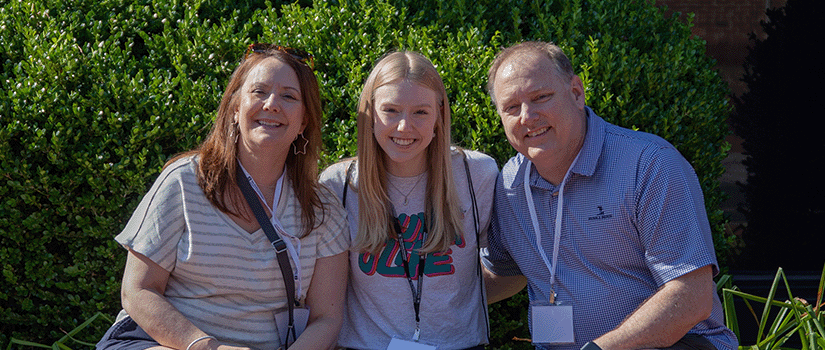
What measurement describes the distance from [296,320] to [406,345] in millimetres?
434

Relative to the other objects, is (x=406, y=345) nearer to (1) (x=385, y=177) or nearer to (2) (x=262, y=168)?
(1) (x=385, y=177)

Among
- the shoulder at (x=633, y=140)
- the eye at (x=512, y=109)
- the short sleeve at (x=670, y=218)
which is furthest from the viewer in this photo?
the eye at (x=512, y=109)

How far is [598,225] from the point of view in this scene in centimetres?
278

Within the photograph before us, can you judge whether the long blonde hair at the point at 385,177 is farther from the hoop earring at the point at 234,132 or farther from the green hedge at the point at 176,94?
the hoop earring at the point at 234,132

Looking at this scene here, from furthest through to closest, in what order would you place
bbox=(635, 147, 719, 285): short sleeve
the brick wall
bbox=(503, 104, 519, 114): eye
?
the brick wall → bbox=(503, 104, 519, 114): eye → bbox=(635, 147, 719, 285): short sleeve

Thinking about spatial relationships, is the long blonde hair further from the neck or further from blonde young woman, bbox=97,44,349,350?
the neck

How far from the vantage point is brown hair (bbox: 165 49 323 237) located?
9.25 ft

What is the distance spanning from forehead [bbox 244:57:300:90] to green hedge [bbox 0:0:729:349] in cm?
51

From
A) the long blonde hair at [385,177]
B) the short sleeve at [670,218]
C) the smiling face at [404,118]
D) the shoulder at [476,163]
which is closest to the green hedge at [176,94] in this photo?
the shoulder at [476,163]

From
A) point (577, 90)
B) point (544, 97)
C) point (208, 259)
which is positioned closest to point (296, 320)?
point (208, 259)

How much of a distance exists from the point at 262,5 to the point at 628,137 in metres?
2.25

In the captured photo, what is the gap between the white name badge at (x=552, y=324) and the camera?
111 inches

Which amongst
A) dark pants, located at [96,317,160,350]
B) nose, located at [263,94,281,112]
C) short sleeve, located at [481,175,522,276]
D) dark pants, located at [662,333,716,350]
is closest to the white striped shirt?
dark pants, located at [96,317,160,350]

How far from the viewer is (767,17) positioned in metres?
5.89
